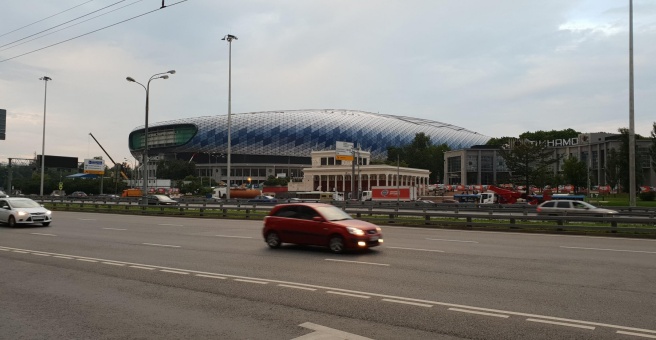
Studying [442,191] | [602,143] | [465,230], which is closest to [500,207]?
[465,230]

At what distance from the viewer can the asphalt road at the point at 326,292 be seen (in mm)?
6684

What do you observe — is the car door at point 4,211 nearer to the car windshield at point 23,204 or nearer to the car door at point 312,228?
the car windshield at point 23,204

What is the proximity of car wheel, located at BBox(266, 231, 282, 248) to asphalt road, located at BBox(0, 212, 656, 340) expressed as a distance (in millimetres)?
530

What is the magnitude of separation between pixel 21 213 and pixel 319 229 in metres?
16.9

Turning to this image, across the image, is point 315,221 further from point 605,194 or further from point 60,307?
point 605,194

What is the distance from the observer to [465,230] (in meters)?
23.9

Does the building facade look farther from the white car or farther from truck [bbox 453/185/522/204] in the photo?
the white car

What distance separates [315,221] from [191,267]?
4.21m

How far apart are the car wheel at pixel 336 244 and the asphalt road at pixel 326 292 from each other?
31 centimetres

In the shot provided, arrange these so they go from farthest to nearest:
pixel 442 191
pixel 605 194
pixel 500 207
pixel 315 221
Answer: pixel 442 191 < pixel 605 194 < pixel 500 207 < pixel 315 221

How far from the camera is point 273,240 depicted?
620 inches

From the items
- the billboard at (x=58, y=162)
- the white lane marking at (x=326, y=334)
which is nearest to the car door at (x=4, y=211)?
the white lane marking at (x=326, y=334)

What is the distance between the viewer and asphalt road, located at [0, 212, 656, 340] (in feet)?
21.9

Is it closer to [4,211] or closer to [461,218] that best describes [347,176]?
[461,218]
